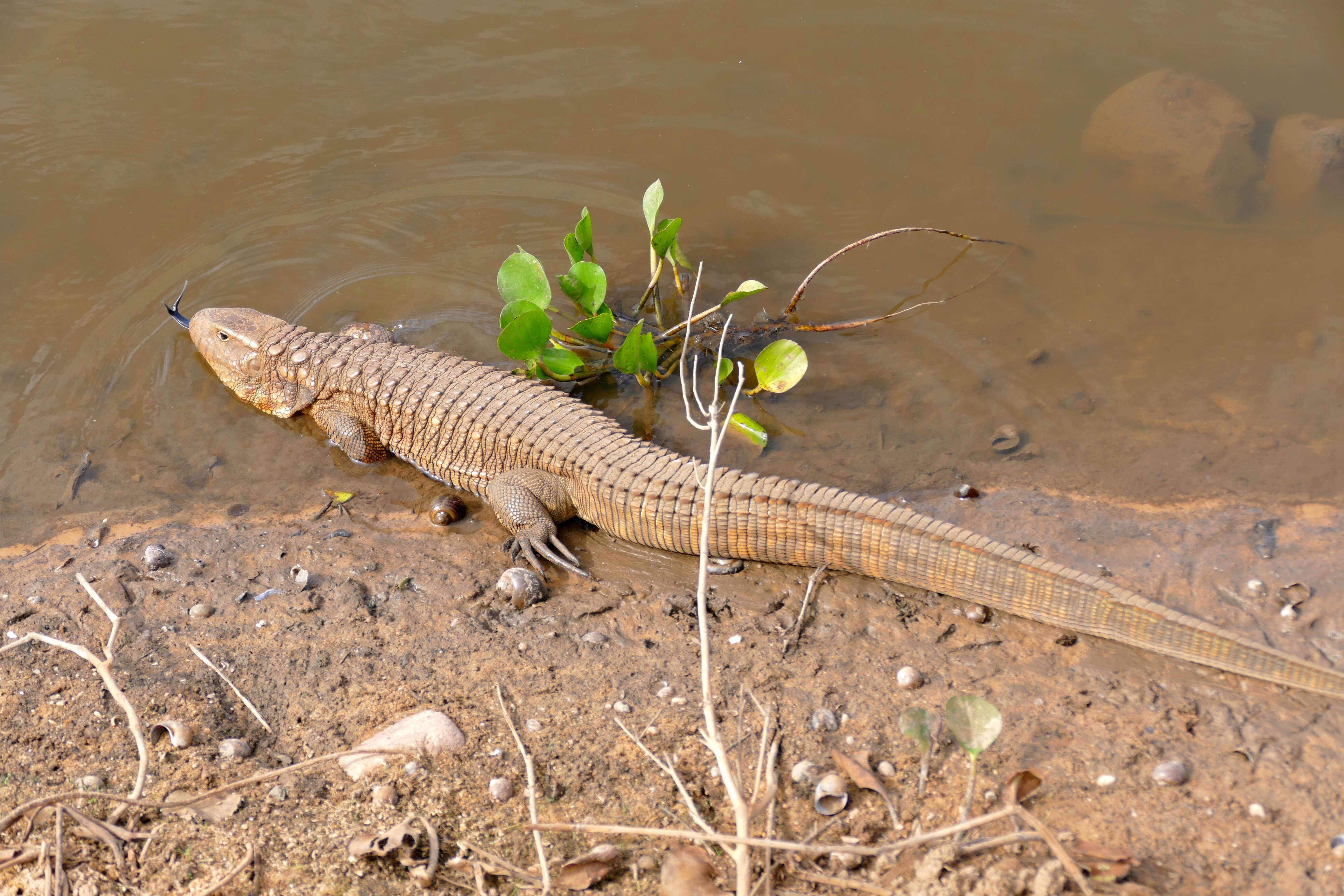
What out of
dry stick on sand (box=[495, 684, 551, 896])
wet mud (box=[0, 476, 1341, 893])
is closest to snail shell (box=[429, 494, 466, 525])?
wet mud (box=[0, 476, 1341, 893])

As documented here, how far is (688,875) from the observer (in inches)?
111

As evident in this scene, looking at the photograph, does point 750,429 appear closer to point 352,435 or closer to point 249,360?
point 352,435

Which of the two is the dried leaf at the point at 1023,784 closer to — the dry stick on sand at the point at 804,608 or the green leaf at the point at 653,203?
the dry stick on sand at the point at 804,608

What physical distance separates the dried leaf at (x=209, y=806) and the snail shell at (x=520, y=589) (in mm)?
1498

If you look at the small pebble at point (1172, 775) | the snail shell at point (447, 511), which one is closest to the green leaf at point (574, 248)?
the snail shell at point (447, 511)

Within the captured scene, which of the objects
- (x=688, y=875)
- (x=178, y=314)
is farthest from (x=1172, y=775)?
(x=178, y=314)

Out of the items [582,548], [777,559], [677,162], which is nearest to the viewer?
[777,559]

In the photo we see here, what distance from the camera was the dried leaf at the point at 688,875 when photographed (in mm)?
2773

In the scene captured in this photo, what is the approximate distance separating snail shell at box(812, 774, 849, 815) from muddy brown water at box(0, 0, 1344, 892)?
136 centimetres

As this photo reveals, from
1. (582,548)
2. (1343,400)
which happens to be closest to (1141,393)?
(1343,400)

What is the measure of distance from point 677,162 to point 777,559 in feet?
13.1

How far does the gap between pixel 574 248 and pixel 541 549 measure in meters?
1.99

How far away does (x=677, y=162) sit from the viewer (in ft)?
23.2

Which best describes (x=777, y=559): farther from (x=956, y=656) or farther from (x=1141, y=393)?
(x=1141, y=393)
